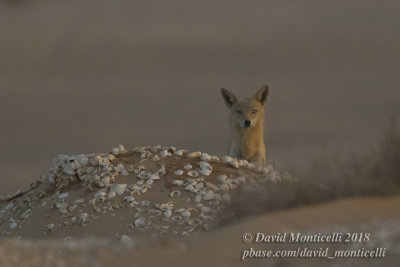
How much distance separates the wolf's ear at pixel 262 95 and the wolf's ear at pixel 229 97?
0.34 metres

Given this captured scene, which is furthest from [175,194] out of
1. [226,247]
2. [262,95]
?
[262,95]

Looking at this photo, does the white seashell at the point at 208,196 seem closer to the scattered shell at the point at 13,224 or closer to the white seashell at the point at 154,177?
the white seashell at the point at 154,177

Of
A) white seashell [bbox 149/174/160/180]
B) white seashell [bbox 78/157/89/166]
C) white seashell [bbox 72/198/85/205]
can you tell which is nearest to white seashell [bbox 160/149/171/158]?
white seashell [bbox 149/174/160/180]

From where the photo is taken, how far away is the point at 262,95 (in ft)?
34.3

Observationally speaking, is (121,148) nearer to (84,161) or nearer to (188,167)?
(84,161)

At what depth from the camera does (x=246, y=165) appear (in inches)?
359

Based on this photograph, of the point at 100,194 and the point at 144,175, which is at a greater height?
the point at 144,175

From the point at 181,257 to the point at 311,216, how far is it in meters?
1.48

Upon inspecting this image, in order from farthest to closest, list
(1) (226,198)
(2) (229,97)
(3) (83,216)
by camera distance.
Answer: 1. (2) (229,97)
2. (3) (83,216)
3. (1) (226,198)

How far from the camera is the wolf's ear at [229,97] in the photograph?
10.5 meters

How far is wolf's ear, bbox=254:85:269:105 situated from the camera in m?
10.4

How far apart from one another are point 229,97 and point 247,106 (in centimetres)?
32

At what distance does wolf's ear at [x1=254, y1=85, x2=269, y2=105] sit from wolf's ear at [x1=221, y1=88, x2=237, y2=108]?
0.34 m

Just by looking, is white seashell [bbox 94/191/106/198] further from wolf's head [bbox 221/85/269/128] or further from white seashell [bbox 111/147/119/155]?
wolf's head [bbox 221/85/269/128]
